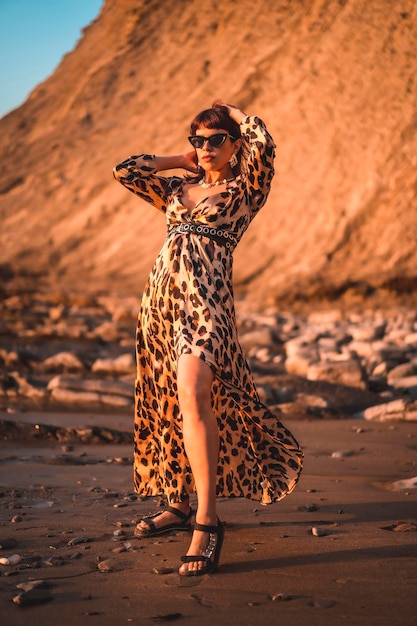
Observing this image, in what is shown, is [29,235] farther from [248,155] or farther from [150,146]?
[248,155]

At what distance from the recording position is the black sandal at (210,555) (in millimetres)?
3242

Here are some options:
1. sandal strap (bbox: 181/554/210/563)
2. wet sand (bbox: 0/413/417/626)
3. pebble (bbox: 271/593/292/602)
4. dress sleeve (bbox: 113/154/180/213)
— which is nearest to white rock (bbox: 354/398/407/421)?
wet sand (bbox: 0/413/417/626)

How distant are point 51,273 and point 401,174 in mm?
10327

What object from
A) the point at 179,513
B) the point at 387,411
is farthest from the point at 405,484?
the point at 387,411

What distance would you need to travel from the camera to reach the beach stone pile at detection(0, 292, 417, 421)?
27.1 ft

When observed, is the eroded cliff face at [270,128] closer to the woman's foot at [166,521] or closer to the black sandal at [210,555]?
the woman's foot at [166,521]

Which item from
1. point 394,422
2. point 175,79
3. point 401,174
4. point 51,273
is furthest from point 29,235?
point 394,422

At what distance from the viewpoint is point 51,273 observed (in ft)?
86.6

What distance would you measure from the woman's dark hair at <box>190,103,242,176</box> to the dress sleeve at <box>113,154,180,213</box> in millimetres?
265

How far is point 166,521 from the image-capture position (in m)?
3.88

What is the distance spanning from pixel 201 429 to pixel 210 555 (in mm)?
451

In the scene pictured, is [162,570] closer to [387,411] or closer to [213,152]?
[213,152]

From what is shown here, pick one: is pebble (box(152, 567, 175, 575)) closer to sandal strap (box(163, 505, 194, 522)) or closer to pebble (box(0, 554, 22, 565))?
pebble (box(0, 554, 22, 565))

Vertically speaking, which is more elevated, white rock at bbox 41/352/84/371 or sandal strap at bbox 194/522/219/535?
white rock at bbox 41/352/84/371
